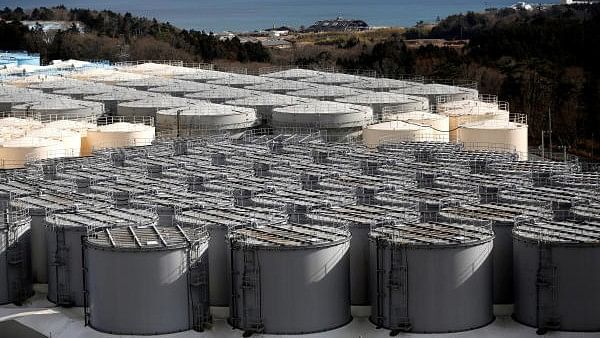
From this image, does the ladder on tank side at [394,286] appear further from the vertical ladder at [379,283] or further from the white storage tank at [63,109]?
the white storage tank at [63,109]

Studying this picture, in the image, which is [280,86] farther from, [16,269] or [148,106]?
[16,269]

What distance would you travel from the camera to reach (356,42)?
106 metres

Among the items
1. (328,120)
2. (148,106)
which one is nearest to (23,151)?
(148,106)

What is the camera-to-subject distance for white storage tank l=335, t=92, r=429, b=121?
145 feet

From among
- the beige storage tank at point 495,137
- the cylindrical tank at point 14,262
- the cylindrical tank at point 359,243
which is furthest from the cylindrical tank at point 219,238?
the beige storage tank at point 495,137

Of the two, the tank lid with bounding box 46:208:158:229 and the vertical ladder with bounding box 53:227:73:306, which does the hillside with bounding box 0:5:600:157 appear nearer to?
the tank lid with bounding box 46:208:158:229

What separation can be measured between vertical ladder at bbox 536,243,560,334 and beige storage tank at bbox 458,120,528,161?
16139 mm

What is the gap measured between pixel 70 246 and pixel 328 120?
59.5 ft

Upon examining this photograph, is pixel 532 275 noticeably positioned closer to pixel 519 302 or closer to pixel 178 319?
pixel 519 302

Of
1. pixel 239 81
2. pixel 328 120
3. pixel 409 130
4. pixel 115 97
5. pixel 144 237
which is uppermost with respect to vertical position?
pixel 239 81

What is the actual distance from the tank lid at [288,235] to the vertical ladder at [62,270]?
3.68 m

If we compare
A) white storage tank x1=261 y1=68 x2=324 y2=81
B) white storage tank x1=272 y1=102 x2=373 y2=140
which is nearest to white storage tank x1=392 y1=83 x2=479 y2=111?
white storage tank x1=272 y1=102 x2=373 y2=140

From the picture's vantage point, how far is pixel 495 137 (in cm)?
3812

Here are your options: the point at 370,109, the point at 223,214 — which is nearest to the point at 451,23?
the point at 370,109
